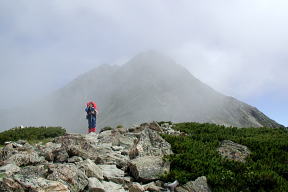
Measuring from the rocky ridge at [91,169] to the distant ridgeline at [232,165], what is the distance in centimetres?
51

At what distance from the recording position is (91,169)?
11664 mm

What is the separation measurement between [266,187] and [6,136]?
18007 millimetres

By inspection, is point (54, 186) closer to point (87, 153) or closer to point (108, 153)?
point (87, 153)

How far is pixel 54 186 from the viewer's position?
31.8 ft

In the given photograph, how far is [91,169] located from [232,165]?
201 inches

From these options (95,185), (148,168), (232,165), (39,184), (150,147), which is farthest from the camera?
(150,147)

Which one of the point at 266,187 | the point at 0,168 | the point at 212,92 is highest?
the point at 212,92

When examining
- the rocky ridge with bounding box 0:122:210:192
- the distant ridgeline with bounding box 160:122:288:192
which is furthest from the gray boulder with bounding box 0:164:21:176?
the distant ridgeline with bounding box 160:122:288:192

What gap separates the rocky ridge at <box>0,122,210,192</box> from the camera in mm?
10023

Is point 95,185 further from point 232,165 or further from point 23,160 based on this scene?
point 232,165

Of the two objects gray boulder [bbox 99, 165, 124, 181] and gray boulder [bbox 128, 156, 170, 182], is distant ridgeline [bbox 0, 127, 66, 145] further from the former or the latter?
gray boulder [bbox 128, 156, 170, 182]

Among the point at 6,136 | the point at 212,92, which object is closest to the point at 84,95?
the point at 212,92

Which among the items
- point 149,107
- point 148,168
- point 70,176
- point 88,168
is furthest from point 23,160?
point 149,107

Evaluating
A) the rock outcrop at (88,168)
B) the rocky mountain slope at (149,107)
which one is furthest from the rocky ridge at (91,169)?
the rocky mountain slope at (149,107)
